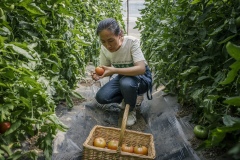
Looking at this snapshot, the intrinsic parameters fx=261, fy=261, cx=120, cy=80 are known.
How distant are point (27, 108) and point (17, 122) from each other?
0.09 metres

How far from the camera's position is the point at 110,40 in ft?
7.89

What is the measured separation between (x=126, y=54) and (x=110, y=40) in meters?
0.33

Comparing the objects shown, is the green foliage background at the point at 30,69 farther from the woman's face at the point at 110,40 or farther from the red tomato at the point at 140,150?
the red tomato at the point at 140,150

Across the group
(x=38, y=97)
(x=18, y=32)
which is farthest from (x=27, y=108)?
(x=18, y=32)

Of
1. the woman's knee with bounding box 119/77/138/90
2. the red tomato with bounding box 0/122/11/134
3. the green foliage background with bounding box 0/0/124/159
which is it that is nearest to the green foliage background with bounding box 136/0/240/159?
the woman's knee with bounding box 119/77/138/90

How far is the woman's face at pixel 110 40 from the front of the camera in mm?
2327

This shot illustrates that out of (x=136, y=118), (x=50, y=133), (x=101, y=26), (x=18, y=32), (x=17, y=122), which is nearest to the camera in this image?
(x=17, y=122)

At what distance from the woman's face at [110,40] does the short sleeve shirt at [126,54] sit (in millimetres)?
81

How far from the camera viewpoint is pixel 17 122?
141 cm

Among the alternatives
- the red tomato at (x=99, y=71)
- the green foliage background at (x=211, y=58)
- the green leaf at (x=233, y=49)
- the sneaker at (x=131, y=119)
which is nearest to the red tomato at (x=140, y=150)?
the green foliage background at (x=211, y=58)

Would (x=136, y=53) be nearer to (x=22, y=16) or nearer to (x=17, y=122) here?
(x=22, y=16)

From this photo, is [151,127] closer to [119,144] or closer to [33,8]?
[119,144]

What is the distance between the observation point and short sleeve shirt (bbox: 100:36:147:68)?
262 centimetres

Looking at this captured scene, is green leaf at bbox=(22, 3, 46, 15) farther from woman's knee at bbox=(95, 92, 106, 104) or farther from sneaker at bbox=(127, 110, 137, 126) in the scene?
sneaker at bbox=(127, 110, 137, 126)
